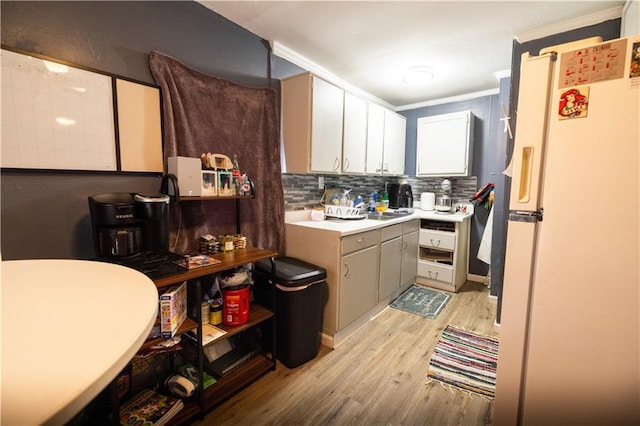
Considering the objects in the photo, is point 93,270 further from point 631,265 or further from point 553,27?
point 553,27

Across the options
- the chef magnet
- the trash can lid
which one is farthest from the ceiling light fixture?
the trash can lid

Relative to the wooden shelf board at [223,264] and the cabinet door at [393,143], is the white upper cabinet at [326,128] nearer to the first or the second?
the cabinet door at [393,143]

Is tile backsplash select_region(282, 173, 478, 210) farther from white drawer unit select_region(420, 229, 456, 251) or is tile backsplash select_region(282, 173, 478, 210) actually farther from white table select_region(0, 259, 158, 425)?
white table select_region(0, 259, 158, 425)

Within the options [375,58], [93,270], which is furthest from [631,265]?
[375,58]

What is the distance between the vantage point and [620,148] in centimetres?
94

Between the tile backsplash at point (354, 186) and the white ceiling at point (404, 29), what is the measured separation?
1026 mm

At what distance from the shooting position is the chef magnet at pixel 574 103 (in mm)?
993

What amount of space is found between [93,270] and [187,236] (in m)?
1.10

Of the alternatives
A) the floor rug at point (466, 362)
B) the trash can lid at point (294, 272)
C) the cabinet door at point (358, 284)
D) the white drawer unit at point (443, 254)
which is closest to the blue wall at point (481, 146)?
the white drawer unit at point (443, 254)

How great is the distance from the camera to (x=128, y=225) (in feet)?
4.13

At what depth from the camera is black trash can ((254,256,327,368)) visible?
5.84 feet

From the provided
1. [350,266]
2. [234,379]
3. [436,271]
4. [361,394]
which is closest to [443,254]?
[436,271]

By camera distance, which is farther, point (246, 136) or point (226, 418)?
point (246, 136)

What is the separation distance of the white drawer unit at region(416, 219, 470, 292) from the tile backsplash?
483 mm
